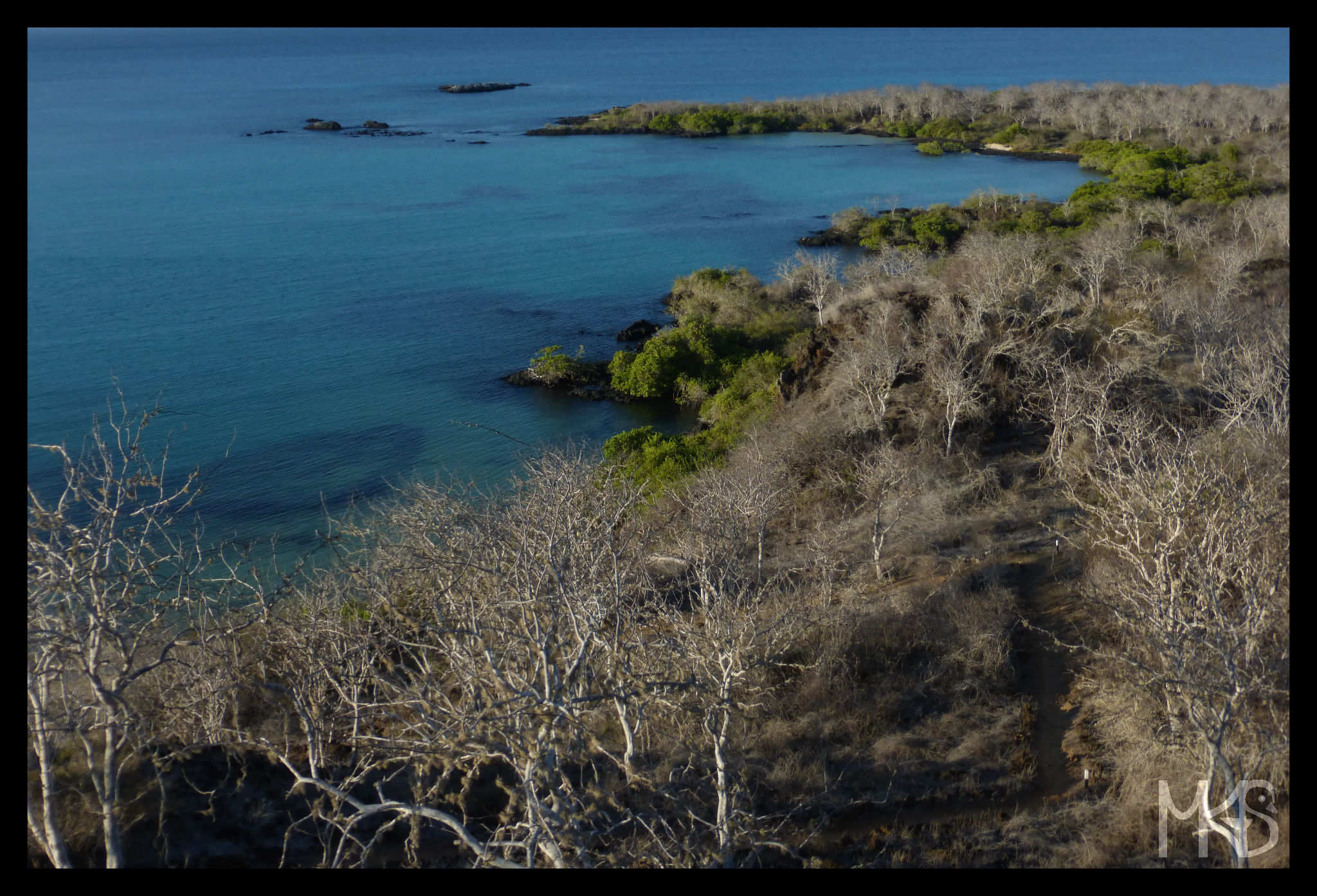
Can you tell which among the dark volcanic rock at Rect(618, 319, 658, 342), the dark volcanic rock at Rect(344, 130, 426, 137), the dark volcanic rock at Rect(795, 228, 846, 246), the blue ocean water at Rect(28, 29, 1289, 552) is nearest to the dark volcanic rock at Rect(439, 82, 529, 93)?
the blue ocean water at Rect(28, 29, 1289, 552)

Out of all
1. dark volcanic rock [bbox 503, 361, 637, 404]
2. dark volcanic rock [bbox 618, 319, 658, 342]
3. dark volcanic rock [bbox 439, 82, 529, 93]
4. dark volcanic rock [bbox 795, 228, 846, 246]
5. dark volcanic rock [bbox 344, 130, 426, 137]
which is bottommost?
dark volcanic rock [bbox 503, 361, 637, 404]

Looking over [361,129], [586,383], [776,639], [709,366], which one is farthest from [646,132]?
[776,639]

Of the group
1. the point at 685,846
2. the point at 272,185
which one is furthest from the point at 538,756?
the point at 272,185

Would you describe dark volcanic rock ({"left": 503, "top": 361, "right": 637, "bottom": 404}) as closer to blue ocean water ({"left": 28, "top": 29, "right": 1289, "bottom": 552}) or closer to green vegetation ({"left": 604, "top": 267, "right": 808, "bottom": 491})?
green vegetation ({"left": 604, "top": 267, "right": 808, "bottom": 491})

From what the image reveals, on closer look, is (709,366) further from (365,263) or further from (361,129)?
(361,129)

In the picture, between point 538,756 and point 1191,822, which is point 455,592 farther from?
point 1191,822

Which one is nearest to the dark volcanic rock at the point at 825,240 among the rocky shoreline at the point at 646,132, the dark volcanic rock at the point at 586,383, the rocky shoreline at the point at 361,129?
the dark volcanic rock at the point at 586,383
